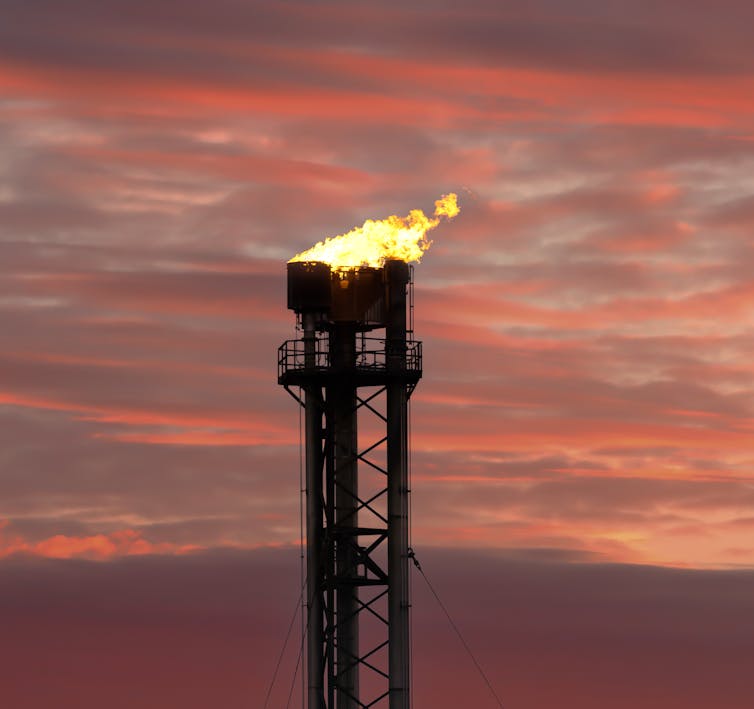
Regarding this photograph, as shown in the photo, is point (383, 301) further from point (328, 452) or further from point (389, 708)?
point (389, 708)

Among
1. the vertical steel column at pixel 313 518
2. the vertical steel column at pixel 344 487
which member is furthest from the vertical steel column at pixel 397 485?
the vertical steel column at pixel 313 518

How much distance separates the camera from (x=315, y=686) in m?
82.1

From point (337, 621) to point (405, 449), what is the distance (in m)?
8.16

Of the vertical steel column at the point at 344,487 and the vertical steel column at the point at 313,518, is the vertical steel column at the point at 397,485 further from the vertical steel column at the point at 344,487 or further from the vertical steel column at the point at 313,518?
the vertical steel column at the point at 313,518

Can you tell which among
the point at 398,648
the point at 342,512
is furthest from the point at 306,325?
the point at 398,648

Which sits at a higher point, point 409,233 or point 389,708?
point 409,233

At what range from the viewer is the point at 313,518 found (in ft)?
273

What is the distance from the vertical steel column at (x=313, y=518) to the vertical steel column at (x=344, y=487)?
28.3 inches

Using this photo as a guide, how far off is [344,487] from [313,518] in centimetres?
195

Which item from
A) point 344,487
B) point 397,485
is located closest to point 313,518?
point 344,487

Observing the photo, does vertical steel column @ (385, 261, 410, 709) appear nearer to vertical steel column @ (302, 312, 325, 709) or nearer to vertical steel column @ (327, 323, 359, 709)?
vertical steel column @ (327, 323, 359, 709)

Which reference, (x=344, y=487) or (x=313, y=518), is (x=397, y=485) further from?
(x=313, y=518)

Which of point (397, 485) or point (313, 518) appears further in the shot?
point (313, 518)

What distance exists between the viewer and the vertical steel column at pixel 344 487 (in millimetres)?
82875
